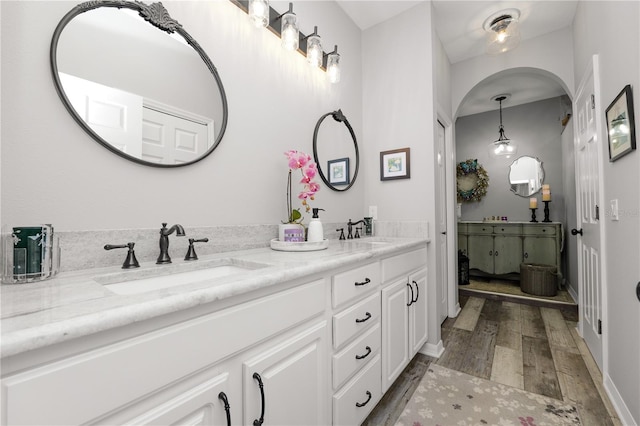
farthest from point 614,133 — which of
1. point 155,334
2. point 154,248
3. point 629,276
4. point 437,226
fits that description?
point 154,248

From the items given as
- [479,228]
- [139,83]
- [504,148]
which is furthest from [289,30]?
[504,148]

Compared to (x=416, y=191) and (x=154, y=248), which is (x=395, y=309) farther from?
(x=154, y=248)

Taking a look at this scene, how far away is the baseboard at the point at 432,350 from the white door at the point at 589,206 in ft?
3.22

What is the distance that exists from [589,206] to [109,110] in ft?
9.92

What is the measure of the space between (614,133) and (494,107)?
3517mm

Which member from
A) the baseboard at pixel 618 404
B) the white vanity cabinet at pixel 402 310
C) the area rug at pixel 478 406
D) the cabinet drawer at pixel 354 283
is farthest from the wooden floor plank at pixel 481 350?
the cabinet drawer at pixel 354 283

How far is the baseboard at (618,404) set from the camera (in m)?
1.37

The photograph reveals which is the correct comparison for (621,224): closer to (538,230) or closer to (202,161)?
(202,161)

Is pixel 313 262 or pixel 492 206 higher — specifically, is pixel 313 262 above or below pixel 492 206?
below

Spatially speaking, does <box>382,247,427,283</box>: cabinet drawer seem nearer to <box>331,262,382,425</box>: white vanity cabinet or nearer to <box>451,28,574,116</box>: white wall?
<box>331,262,382,425</box>: white vanity cabinet

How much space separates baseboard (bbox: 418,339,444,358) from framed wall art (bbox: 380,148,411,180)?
52.5 inches

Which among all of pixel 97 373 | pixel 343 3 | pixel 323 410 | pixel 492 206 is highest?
pixel 343 3

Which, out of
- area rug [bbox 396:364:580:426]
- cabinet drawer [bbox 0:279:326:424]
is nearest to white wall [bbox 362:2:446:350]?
area rug [bbox 396:364:580:426]

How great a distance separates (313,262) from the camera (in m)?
1.06
